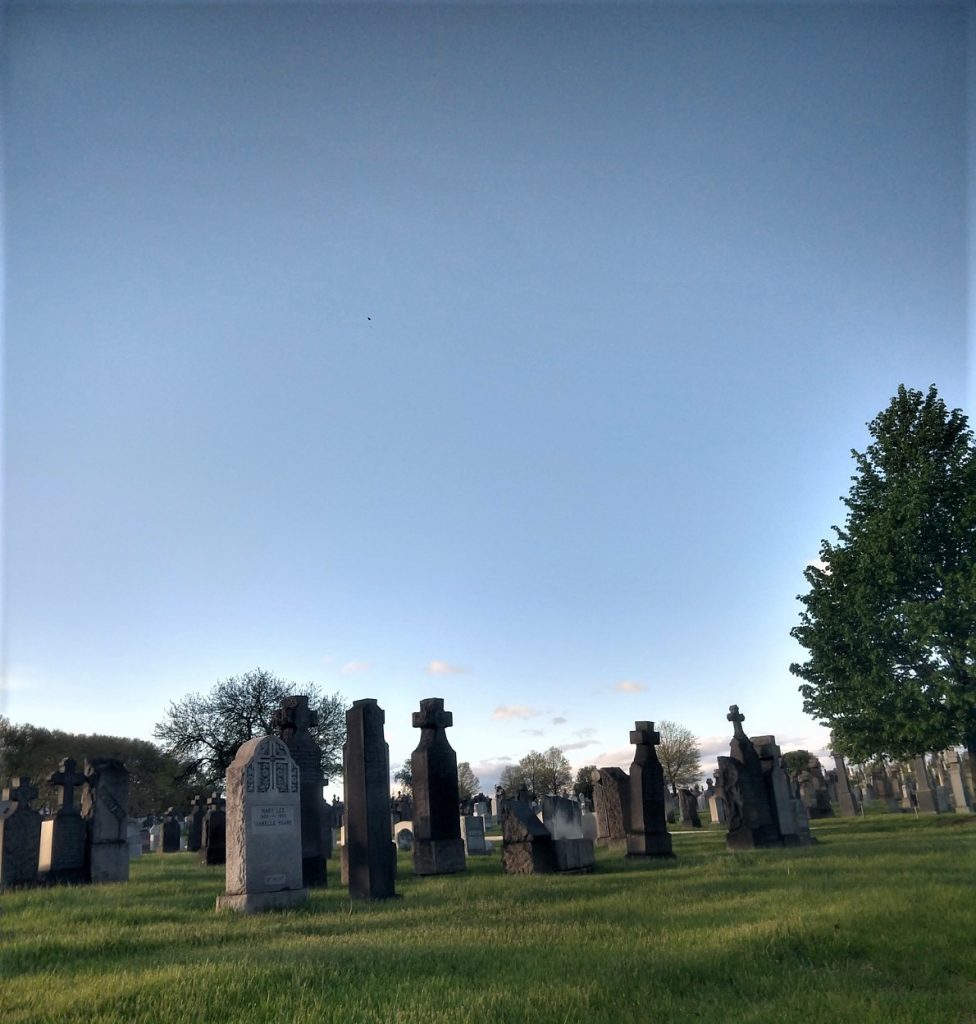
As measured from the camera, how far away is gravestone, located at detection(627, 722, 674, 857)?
1861 centimetres

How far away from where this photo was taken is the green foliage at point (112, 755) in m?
52.9

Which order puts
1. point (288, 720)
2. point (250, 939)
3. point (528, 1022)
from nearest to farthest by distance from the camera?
point (528, 1022), point (250, 939), point (288, 720)

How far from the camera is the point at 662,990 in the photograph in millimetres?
5711

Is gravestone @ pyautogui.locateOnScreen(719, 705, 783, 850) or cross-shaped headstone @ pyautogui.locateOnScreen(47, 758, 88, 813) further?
gravestone @ pyautogui.locateOnScreen(719, 705, 783, 850)

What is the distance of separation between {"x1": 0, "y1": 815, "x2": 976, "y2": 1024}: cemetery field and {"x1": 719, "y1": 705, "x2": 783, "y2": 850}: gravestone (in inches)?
296

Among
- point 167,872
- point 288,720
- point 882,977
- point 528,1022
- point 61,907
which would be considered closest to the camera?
point 528,1022

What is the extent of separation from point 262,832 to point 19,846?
8.83 metres

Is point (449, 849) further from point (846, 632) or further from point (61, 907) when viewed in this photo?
point (846, 632)

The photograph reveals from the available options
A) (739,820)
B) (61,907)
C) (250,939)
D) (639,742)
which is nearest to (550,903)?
(250,939)

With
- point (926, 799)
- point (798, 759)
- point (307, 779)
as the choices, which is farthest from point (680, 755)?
point (307, 779)

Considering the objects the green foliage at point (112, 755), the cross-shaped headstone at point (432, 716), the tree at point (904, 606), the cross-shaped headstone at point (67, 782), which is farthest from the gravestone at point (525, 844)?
the green foliage at point (112, 755)

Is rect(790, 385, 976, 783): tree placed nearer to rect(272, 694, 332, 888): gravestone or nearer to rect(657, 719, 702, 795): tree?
rect(272, 694, 332, 888): gravestone

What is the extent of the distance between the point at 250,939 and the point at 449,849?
9.77m

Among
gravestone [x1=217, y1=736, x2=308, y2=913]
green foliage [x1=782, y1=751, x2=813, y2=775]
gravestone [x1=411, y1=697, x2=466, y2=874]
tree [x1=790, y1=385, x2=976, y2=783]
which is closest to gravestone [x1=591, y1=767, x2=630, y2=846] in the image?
gravestone [x1=411, y1=697, x2=466, y2=874]
